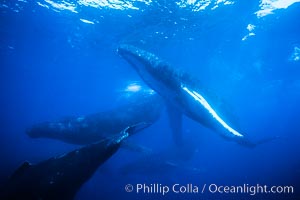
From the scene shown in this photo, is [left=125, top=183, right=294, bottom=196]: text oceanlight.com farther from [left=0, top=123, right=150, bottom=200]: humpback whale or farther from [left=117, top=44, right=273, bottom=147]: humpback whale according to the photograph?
[left=0, top=123, right=150, bottom=200]: humpback whale

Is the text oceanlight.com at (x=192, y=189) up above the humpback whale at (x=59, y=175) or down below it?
below

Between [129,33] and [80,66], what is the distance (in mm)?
13129

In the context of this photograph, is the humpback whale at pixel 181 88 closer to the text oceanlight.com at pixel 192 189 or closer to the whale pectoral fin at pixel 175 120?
the whale pectoral fin at pixel 175 120

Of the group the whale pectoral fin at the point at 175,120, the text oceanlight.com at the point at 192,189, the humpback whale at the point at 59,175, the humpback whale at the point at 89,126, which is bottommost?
the text oceanlight.com at the point at 192,189

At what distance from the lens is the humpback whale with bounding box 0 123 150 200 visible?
421 centimetres

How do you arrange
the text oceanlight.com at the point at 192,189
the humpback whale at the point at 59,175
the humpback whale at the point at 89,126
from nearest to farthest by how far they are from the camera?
the humpback whale at the point at 59,175, the humpback whale at the point at 89,126, the text oceanlight.com at the point at 192,189

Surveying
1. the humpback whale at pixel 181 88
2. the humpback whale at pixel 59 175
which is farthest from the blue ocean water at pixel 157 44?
the humpback whale at pixel 59 175

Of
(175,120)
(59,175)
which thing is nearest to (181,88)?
(175,120)

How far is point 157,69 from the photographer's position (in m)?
7.90

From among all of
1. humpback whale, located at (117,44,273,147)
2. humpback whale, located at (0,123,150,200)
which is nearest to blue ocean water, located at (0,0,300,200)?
humpback whale, located at (117,44,273,147)

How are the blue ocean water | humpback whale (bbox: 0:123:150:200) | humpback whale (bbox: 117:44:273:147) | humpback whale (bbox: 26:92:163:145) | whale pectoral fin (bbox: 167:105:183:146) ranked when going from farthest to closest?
1. the blue ocean water
2. humpback whale (bbox: 26:92:163:145)
3. whale pectoral fin (bbox: 167:105:183:146)
4. humpback whale (bbox: 117:44:273:147)
5. humpback whale (bbox: 0:123:150:200)

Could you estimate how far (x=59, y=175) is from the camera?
4.30 metres

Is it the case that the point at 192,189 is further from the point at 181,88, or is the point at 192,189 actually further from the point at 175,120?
the point at 181,88

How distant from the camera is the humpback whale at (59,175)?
421cm
